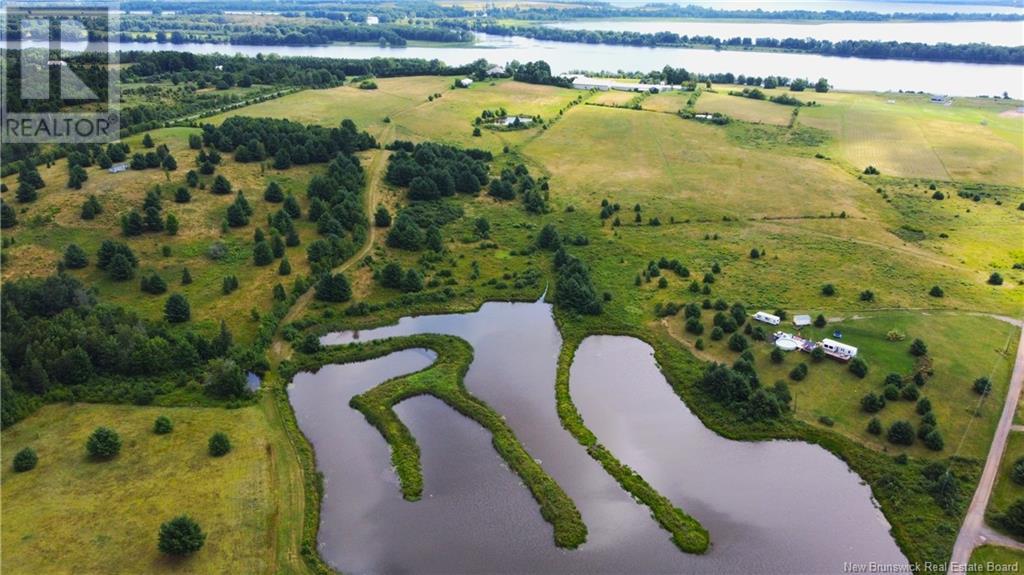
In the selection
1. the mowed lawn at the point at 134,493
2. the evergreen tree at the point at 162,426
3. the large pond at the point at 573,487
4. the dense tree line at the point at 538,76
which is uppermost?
the dense tree line at the point at 538,76

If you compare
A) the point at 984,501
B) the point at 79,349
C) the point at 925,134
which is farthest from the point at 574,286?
the point at 925,134

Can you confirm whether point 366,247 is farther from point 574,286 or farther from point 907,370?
point 907,370

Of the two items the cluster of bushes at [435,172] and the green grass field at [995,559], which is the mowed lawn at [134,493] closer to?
the green grass field at [995,559]

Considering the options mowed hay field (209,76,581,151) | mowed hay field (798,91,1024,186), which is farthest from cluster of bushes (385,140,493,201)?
mowed hay field (798,91,1024,186)

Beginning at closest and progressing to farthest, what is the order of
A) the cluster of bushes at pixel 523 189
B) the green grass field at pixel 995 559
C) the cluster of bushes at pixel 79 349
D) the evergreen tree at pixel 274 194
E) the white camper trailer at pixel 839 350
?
the green grass field at pixel 995 559, the cluster of bushes at pixel 79 349, the white camper trailer at pixel 839 350, the evergreen tree at pixel 274 194, the cluster of bushes at pixel 523 189

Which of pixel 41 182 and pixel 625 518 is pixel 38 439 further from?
pixel 41 182

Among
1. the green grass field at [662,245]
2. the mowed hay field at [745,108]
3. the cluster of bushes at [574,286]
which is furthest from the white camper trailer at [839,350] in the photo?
the mowed hay field at [745,108]
